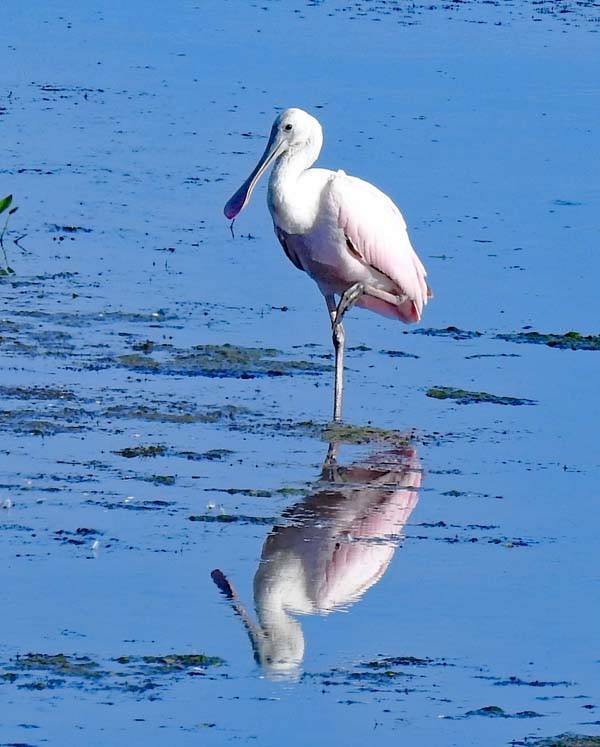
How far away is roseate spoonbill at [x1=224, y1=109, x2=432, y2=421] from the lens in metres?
10.5

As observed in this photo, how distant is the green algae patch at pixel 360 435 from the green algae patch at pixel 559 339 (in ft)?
6.60

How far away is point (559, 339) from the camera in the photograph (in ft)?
38.3

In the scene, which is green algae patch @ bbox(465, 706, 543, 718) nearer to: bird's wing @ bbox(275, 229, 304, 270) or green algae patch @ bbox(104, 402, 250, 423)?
green algae patch @ bbox(104, 402, 250, 423)

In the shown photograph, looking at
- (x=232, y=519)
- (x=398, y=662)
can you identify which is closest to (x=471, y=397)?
(x=232, y=519)

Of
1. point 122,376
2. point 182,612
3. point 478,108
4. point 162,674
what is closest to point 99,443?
point 122,376

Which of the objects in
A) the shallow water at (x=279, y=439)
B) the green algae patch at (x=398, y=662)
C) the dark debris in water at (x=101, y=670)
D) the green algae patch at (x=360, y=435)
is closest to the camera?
the dark debris in water at (x=101, y=670)

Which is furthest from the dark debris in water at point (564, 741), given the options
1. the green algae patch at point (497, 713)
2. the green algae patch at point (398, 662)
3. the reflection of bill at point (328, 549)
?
the reflection of bill at point (328, 549)

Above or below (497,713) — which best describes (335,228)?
above

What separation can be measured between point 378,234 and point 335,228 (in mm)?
269

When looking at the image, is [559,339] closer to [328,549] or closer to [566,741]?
[328,549]

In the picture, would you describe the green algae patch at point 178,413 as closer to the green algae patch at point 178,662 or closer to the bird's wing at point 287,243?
the bird's wing at point 287,243

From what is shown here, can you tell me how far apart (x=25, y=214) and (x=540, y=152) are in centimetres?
549

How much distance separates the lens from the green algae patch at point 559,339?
37.9 ft

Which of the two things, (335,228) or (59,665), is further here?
(335,228)
